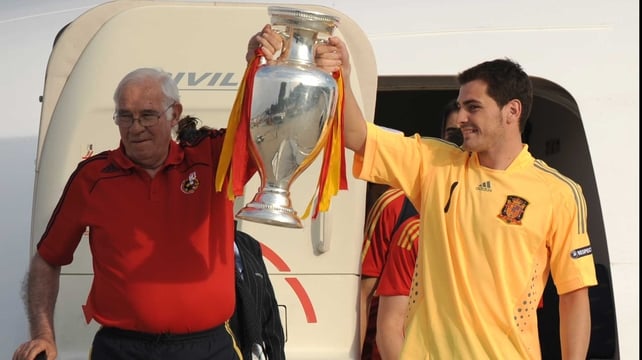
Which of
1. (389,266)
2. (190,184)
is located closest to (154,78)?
(190,184)

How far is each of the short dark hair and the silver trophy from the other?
25.9 inches

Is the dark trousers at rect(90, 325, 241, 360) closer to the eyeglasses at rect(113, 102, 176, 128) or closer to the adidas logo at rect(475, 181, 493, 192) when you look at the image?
the eyeglasses at rect(113, 102, 176, 128)

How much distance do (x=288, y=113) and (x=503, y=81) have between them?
2.84 ft

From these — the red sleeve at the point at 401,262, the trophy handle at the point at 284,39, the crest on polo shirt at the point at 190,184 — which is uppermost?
the trophy handle at the point at 284,39

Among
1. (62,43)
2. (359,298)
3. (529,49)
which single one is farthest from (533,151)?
(62,43)

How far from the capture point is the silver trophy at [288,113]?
2865 mm

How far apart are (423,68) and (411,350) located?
1962 mm

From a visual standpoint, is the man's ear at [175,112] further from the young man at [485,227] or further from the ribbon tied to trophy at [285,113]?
the young man at [485,227]

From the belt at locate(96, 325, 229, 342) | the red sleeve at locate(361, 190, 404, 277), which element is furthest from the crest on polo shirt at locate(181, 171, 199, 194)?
the red sleeve at locate(361, 190, 404, 277)

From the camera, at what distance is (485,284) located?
326 centimetres

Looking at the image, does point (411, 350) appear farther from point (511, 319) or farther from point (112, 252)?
point (112, 252)

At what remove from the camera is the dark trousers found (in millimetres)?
3316

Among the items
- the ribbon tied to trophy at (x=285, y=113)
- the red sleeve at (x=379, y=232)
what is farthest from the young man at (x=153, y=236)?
the red sleeve at (x=379, y=232)

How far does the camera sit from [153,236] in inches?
130
